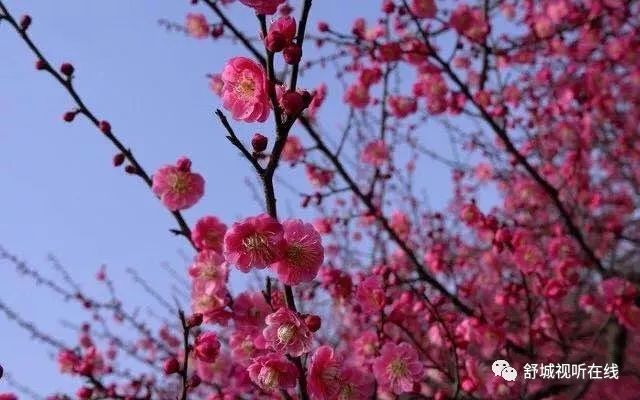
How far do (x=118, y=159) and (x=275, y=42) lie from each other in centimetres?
134

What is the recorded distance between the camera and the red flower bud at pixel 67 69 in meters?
2.70

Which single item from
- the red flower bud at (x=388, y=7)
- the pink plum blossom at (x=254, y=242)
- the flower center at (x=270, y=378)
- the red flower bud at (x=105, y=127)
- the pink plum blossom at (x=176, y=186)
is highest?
the red flower bud at (x=388, y=7)

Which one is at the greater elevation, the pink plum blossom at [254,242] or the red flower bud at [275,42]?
the red flower bud at [275,42]

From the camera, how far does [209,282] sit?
2.74 meters

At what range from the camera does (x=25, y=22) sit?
8.76 feet

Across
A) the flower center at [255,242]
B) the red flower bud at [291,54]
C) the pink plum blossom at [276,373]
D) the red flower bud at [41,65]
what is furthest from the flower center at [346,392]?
the red flower bud at [41,65]

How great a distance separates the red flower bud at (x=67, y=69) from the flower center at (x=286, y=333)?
4.98 ft

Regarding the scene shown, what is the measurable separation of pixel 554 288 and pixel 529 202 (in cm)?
384

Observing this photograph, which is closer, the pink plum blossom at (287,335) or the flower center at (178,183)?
the pink plum blossom at (287,335)

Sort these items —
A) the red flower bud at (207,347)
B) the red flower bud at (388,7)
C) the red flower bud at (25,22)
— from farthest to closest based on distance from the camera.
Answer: the red flower bud at (388,7) < the red flower bud at (25,22) < the red flower bud at (207,347)

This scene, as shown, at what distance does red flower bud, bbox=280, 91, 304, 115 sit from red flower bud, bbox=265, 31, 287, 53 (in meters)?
0.13

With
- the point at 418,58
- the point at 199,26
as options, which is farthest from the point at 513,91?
the point at 199,26

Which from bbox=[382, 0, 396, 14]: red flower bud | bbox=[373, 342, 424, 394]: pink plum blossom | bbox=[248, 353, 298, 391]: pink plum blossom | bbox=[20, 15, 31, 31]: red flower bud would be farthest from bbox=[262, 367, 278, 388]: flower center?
bbox=[382, 0, 396, 14]: red flower bud

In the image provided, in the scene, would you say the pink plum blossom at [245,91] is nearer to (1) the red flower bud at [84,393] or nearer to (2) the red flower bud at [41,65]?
(2) the red flower bud at [41,65]
